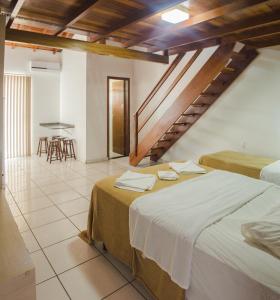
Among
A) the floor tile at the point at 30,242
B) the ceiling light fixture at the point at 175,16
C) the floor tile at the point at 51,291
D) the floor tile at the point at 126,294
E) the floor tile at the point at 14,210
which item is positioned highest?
the ceiling light fixture at the point at 175,16

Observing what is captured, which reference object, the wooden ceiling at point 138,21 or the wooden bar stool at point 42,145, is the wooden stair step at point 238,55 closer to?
the wooden ceiling at point 138,21

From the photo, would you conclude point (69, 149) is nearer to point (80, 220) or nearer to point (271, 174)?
point (80, 220)

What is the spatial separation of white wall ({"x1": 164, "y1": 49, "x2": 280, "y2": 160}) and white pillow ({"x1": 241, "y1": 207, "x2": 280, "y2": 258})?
2996 millimetres

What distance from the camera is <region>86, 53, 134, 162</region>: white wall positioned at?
529 cm

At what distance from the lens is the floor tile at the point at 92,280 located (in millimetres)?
1744

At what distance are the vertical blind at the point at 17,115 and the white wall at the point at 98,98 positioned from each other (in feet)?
6.36

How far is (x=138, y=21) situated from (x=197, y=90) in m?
1.51

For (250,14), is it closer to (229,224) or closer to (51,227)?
(229,224)

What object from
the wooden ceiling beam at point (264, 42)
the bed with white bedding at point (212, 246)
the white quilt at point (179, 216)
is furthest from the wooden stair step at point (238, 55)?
the white quilt at point (179, 216)

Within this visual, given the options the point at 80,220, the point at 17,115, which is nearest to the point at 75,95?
the point at 17,115

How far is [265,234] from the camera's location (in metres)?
1.27

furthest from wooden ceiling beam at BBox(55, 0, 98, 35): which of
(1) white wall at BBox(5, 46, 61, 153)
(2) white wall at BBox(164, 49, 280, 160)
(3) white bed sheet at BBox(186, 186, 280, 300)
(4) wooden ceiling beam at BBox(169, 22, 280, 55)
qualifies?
(1) white wall at BBox(5, 46, 61, 153)

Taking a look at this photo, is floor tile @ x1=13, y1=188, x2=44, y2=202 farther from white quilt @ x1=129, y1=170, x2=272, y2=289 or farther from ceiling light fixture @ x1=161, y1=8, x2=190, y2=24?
ceiling light fixture @ x1=161, y1=8, x2=190, y2=24

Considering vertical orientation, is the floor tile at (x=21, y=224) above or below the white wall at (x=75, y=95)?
below
